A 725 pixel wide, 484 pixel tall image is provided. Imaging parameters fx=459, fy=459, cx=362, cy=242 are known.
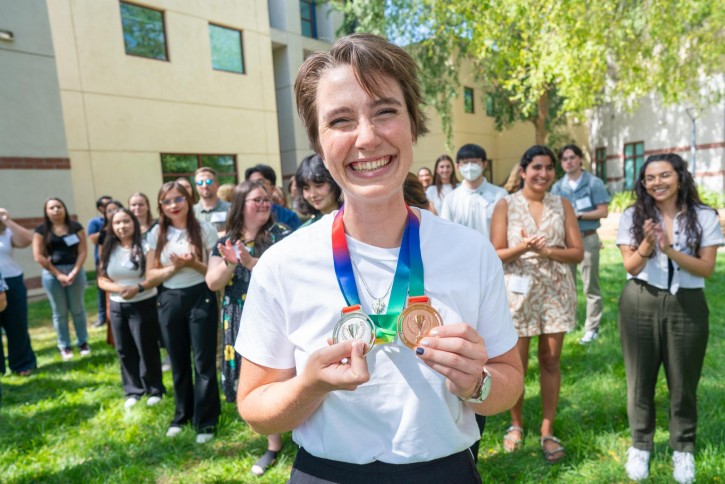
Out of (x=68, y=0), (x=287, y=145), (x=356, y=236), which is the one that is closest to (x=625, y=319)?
(x=356, y=236)

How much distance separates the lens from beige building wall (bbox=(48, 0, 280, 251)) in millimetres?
11828

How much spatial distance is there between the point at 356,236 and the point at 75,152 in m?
12.9

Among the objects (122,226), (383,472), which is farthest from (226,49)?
(383,472)

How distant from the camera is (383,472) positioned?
147 centimetres

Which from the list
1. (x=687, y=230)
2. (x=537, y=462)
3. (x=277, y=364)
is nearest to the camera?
(x=277, y=364)

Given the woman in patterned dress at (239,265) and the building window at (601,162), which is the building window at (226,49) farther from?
the building window at (601,162)

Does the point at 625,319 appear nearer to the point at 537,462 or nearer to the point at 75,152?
the point at 537,462

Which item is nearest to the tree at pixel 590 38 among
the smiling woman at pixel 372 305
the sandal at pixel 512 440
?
the sandal at pixel 512 440

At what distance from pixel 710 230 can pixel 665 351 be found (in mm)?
883

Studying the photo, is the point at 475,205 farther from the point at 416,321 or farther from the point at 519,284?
the point at 416,321

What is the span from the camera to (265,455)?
149 inches

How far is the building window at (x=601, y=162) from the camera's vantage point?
2442 cm

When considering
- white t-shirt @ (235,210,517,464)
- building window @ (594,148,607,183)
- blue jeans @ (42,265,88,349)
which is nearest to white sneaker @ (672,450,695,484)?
white t-shirt @ (235,210,517,464)

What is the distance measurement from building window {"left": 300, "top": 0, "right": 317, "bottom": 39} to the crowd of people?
15361 mm
